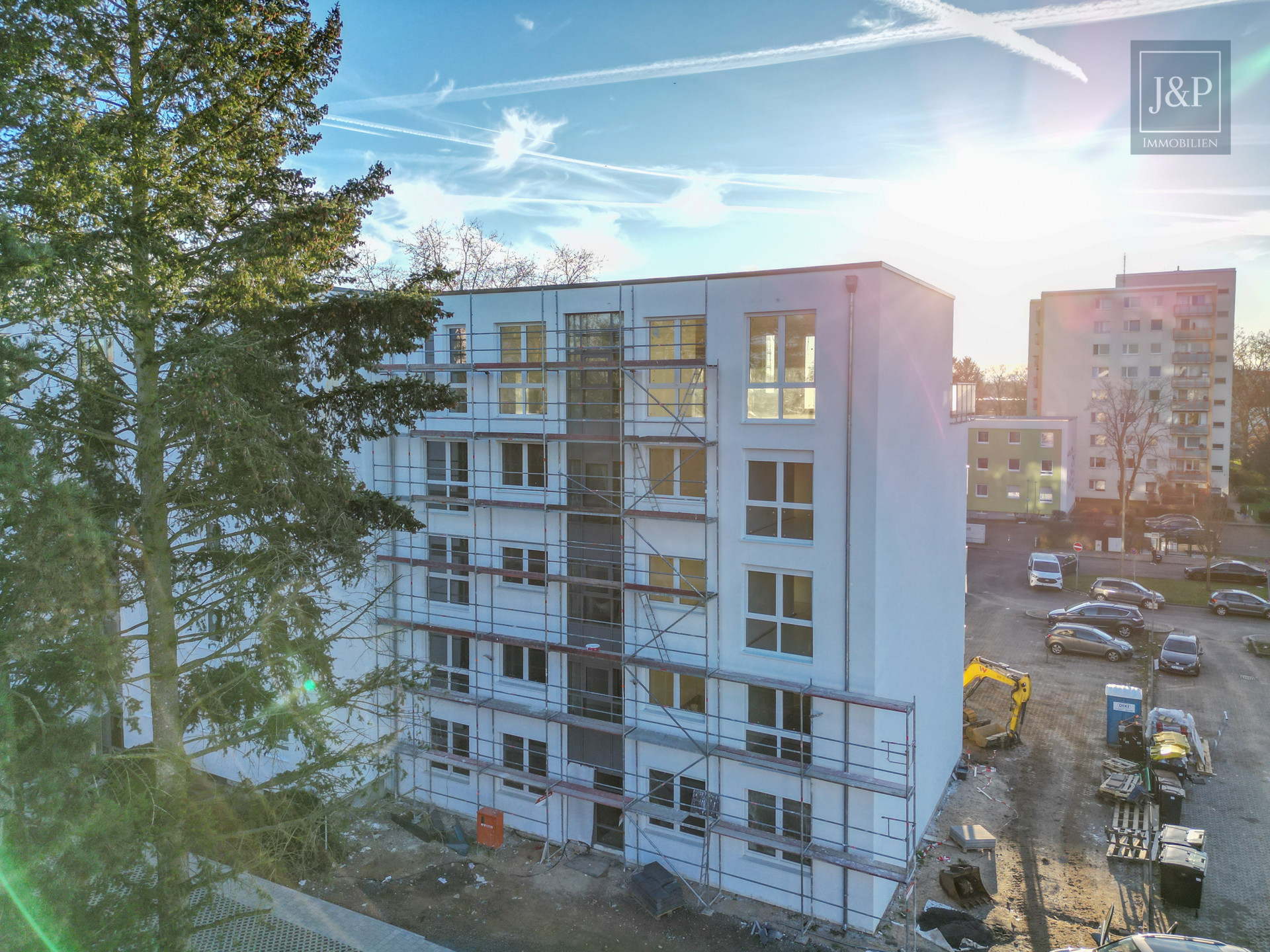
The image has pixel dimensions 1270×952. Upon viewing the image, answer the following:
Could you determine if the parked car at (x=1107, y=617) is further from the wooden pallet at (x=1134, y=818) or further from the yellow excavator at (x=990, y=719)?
the wooden pallet at (x=1134, y=818)

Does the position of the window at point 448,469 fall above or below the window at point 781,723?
above

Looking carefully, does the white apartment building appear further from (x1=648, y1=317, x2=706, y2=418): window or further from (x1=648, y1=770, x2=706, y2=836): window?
(x1=648, y1=770, x2=706, y2=836): window

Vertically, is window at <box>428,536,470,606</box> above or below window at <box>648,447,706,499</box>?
below

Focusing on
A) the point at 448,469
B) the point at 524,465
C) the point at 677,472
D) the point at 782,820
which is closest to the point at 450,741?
the point at 448,469

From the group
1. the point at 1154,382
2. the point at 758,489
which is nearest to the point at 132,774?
the point at 758,489

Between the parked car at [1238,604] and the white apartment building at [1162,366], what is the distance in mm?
21555

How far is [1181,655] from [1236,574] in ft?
42.3

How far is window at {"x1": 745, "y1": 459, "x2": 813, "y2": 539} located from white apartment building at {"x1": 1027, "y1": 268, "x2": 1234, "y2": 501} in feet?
143

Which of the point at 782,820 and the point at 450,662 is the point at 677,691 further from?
the point at 450,662

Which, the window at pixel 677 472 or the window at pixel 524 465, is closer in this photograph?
the window at pixel 677 472

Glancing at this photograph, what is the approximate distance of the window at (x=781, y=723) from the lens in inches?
485

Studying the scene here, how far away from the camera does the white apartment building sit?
1898 inches

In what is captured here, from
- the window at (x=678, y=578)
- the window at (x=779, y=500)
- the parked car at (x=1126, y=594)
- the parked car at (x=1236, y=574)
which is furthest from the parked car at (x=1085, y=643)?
the window at (x=678, y=578)

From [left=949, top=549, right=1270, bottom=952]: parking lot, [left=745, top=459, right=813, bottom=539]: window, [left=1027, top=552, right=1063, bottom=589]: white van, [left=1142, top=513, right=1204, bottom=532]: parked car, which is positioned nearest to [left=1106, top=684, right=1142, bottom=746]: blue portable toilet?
[left=949, top=549, right=1270, bottom=952]: parking lot
